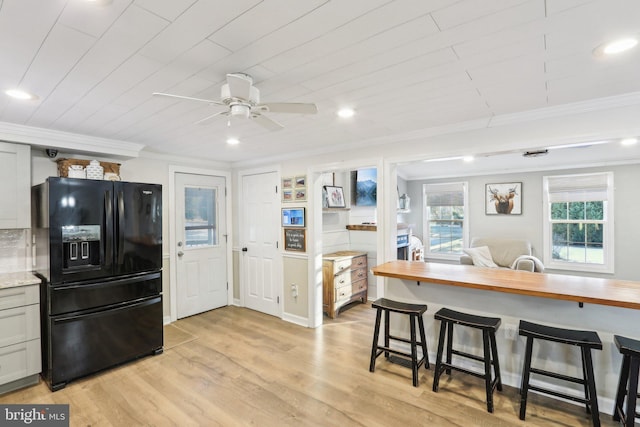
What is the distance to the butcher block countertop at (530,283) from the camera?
79.6 inches

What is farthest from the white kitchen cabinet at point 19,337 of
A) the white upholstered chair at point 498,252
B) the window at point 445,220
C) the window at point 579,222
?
the window at point 579,222

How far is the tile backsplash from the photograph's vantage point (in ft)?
9.59

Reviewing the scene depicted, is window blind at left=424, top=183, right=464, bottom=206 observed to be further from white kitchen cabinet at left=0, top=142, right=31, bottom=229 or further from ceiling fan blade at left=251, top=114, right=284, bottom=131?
white kitchen cabinet at left=0, top=142, right=31, bottom=229

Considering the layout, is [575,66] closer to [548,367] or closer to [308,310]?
[548,367]

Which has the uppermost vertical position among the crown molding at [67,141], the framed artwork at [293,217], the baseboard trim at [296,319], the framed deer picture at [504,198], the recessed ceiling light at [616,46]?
the recessed ceiling light at [616,46]

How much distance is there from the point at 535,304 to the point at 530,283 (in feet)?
0.80


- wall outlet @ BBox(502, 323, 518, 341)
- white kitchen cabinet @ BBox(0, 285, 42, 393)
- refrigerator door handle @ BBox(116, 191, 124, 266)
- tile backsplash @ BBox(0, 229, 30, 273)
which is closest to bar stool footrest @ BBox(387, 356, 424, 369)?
wall outlet @ BBox(502, 323, 518, 341)

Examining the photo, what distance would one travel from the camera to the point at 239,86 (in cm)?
157

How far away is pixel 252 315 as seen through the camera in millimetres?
4387

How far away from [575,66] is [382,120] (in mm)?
1321

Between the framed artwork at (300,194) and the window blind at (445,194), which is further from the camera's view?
the window blind at (445,194)

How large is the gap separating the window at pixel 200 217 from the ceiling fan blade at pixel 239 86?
10.1 feet

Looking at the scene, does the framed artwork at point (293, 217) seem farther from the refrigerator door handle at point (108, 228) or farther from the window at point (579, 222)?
the window at point (579, 222)

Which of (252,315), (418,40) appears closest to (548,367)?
(418,40)
